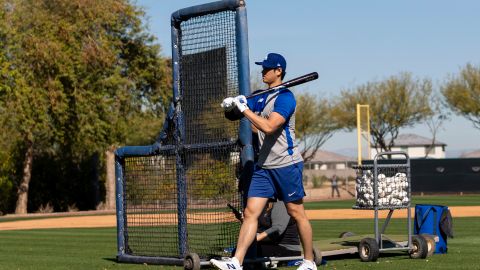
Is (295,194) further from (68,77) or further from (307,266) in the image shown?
(68,77)

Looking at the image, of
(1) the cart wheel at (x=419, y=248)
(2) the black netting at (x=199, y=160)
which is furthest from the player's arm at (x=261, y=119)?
(1) the cart wheel at (x=419, y=248)

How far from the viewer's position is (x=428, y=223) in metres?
14.9

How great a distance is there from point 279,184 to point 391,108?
69760 mm

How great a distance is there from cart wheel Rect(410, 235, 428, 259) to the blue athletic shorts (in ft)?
10.8

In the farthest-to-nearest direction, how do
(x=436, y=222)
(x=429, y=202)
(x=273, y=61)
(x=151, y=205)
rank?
(x=429, y=202), (x=436, y=222), (x=151, y=205), (x=273, y=61)

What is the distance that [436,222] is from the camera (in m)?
14.8

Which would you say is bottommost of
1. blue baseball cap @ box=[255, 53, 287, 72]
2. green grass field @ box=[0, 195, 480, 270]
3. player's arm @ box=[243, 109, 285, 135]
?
green grass field @ box=[0, 195, 480, 270]

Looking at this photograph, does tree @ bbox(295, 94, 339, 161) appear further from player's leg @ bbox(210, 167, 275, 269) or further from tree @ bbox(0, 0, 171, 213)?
player's leg @ bbox(210, 167, 275, 269)

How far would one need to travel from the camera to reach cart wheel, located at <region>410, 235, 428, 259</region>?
13547mm

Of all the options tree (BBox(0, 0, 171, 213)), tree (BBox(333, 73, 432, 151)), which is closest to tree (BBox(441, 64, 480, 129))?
tree (BBox(333, 73, 432, 151))

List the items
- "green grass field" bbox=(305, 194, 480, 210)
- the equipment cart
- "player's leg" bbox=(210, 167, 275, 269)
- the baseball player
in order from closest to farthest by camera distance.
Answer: the baseball player
"player's leg" bbox=(210, 167, 275, 269)
the equipment cart
"green grass field" bbox=(305, 194, 480, 210)

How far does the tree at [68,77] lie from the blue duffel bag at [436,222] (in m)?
27.6

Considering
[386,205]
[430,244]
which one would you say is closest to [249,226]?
[386,205]

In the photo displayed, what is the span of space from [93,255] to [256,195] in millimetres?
5333
